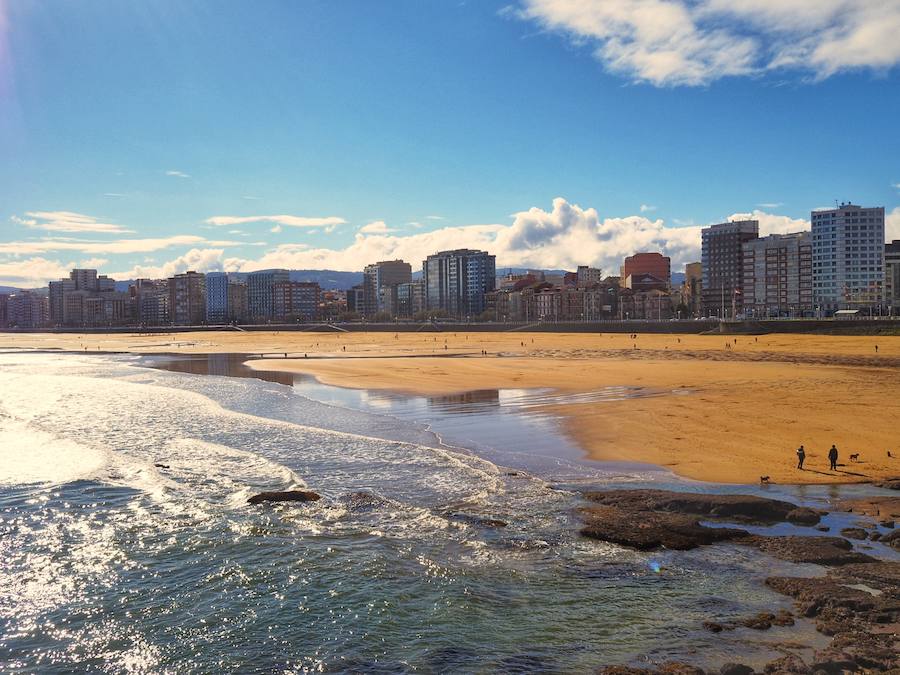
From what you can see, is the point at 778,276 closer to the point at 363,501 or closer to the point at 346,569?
the point at 363,501

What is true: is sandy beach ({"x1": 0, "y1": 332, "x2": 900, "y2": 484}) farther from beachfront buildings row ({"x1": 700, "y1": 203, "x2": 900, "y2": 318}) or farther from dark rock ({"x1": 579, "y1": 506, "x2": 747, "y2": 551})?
beachfront buildings row ({"x1": 700, "y1": 203, "x2": 900, "y2": 318})

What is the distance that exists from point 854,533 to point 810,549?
1327 millimetres

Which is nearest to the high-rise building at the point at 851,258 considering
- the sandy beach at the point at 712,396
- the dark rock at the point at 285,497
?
the sandy beach at the point at 712,396

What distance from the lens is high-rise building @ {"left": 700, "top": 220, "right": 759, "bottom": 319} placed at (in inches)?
6491

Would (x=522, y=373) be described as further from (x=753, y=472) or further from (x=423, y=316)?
(x=423, y=316)

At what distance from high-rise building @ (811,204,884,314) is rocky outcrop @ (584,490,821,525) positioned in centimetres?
13678

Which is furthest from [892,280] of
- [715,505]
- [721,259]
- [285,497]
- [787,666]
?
[787,666]

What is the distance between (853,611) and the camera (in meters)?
9.12

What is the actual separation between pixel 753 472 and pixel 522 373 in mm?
27038

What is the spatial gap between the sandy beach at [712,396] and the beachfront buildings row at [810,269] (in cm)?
7641

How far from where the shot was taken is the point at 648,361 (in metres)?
51.6

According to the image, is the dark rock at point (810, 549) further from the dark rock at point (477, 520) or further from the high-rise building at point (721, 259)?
the high-rise building at point (721, 259)

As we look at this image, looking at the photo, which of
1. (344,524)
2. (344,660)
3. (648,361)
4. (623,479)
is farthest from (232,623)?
(648,361)

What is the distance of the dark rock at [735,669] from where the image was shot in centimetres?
780
